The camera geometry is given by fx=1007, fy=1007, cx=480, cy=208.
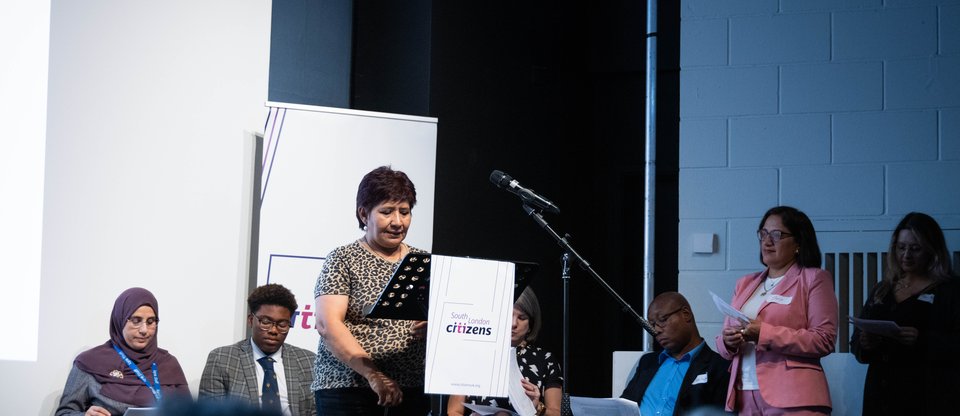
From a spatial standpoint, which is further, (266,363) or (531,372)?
(266,363)

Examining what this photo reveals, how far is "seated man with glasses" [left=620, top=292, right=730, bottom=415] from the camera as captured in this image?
138 inches

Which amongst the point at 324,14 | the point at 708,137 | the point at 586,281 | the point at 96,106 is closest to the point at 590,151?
the point at 586,281

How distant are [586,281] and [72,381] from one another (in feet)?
8.76

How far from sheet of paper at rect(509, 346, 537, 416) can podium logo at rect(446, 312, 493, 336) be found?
73 centimetres

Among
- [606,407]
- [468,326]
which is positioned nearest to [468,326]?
[468,326]

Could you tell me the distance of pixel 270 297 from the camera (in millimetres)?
4109

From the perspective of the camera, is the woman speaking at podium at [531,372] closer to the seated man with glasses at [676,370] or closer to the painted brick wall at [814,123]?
the seated man with glasses at [676,370]

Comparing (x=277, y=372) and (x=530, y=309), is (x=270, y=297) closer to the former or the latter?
(x=277, y=372)

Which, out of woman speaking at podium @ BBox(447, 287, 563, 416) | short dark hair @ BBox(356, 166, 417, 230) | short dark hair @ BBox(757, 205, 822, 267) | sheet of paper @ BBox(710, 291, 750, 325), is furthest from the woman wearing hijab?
short dark hair @ BBox(757, 205, 822, 267)

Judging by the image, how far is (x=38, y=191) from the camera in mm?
3826

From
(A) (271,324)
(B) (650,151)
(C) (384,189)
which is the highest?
(B) (650,151)

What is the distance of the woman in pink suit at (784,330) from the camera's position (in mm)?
3188

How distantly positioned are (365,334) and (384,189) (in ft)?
1.30

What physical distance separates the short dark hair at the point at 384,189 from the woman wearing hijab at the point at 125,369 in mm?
1565
